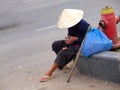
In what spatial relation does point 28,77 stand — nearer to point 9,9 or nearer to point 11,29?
point 11,29

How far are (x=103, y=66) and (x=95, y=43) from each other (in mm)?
405

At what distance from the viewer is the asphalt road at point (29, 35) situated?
815cm

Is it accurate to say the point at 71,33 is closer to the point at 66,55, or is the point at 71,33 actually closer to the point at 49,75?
the point at 66,55

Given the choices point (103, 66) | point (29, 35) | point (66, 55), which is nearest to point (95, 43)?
point (103, 66)

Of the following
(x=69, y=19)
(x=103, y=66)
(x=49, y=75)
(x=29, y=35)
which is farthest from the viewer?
(x=29, y=35)

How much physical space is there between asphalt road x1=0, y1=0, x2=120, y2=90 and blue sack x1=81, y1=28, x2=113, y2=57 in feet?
3.46

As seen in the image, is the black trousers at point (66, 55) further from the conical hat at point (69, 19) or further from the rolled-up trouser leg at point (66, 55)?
the conical hat at point (69, 19)

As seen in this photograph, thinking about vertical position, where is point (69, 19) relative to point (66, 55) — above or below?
above

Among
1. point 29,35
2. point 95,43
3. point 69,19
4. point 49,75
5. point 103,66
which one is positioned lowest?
point 29,35

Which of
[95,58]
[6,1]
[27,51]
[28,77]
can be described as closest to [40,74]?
[28,77]

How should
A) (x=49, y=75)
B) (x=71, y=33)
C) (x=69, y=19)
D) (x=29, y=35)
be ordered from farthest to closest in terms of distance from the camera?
(x=29, y=35)
(x=49, y=75)
(x=71, y=33)
(x=69, y=19)

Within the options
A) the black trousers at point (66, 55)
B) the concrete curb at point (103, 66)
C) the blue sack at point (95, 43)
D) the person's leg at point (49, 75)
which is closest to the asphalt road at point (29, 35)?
the person's leg at point (49, 75)

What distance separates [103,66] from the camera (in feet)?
21.6

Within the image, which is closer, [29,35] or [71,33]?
[71,33]
